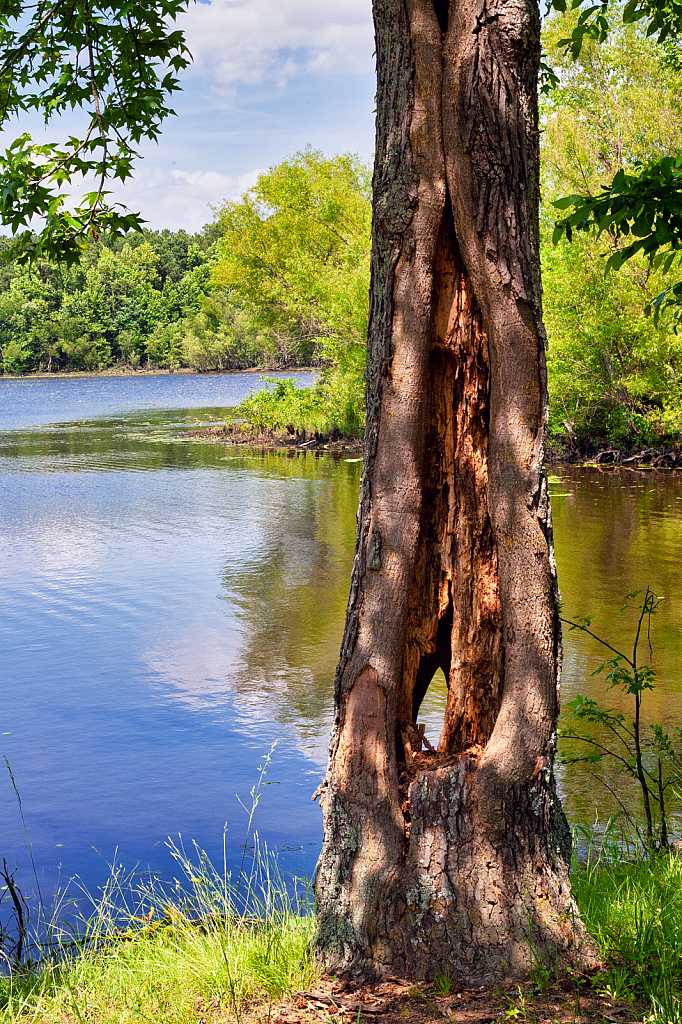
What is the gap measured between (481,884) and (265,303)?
1646 inches

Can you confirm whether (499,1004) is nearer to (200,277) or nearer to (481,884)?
(481,884)

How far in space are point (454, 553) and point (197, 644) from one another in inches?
276

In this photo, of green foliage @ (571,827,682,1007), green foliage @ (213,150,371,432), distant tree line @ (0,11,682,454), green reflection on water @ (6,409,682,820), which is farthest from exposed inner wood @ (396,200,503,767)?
green foliage @ (213,150,371,432)

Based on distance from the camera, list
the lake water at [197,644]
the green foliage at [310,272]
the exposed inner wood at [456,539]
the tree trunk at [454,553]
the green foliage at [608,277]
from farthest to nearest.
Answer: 1. the green foliage at [310,272]
2. the green foliage at [608,277]
3. the lake water at [197,644]
4. the exposed inner wood at [456,539]
5. the tree trunk at [454,553]

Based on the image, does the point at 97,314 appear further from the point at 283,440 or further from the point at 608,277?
the point at 608,277

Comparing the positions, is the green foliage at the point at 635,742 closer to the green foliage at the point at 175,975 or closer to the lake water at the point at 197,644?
the lake water at the point at 197,644

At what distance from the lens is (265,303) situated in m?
43.4

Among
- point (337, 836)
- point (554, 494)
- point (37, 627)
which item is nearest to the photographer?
point (337, 836)

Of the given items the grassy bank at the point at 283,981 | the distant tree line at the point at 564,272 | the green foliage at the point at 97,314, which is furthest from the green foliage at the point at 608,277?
the green foliage at the point at 97,314

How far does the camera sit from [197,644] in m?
10.4

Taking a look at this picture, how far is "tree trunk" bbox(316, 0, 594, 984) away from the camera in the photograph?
3369 mm

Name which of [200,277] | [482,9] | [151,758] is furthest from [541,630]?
[200,277]

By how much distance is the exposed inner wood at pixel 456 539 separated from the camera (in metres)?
3.79

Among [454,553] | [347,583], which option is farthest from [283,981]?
[347,583]
